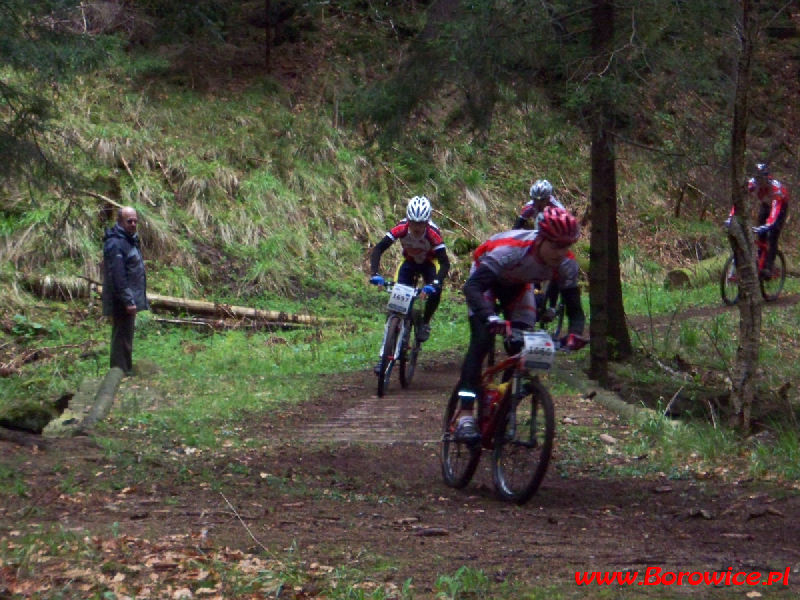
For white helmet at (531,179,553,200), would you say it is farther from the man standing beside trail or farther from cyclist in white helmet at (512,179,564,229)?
the man standing beside trail

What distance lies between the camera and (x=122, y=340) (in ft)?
40.8

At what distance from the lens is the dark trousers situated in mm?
12305

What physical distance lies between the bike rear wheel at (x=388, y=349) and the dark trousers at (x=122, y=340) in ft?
10.0

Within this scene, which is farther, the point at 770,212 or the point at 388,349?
the point at 770,212

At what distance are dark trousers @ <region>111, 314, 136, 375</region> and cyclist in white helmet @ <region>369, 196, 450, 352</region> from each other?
10.1 feet

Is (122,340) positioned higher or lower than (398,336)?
lower

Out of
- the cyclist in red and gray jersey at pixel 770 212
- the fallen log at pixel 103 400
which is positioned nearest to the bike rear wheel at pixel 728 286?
the cyclist in red and gray jersey at pixel 770 212

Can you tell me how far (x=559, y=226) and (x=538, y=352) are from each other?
0.84m

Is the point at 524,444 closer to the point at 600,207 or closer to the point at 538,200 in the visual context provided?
the point at 600,207

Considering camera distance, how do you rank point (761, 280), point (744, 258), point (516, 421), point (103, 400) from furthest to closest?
point (761, 280) < point (103, 400) < point (744, 258) < point (516, 421)

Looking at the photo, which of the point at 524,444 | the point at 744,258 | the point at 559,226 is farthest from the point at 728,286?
the point at 559,226

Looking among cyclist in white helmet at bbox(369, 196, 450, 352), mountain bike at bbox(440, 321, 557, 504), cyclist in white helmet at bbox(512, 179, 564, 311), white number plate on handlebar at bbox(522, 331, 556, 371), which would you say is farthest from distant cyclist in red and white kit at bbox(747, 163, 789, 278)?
white number plate on handlebar at bbox(522, 331, 556, 371)

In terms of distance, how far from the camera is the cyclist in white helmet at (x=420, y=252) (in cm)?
1147

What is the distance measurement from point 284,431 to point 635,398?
394 cm
